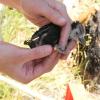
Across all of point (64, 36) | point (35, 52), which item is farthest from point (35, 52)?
point (64, 36)

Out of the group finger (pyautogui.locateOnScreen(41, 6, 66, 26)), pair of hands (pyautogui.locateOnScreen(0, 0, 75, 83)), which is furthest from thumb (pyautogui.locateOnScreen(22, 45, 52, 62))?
finger (pyautogui.locateOnScreen(41, 6, 66, 26))

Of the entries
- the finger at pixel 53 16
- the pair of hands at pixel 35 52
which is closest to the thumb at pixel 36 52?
the pair of hands at pixel 35 52

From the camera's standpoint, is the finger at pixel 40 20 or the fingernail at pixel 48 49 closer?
the fingernail at pixel 48 49

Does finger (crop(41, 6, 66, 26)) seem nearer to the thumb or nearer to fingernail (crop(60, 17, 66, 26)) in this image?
fingernail (crop(60, 17, 66, 26))

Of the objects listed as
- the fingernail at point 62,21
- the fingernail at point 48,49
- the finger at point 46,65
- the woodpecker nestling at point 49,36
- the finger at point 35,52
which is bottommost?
the finger at point 46,65

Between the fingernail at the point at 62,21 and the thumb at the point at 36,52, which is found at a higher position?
the fingernail at the point at 62,21

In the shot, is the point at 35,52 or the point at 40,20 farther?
the point at 40,20

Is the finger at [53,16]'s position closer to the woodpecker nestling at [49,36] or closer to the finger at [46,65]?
the woodpecker nestling at [49,36]

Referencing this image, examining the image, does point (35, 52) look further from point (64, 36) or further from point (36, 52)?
point (64, 36)
